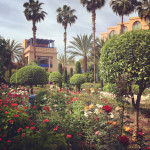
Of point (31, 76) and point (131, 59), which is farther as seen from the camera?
point (31, 76)

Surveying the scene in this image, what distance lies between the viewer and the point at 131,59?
485 centimetres

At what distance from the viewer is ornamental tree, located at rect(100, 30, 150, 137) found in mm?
4746

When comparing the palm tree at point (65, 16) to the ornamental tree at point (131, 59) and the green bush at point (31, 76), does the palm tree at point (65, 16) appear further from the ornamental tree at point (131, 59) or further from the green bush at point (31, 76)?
the ornamental tree at point (131, 59)

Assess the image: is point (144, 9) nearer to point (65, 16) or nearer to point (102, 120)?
point (65, 16)

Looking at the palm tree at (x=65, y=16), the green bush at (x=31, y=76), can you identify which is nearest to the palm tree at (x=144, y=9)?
the palm tree at (x=65, y=16)

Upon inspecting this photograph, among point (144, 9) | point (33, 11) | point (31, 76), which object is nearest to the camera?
point (31, 76)

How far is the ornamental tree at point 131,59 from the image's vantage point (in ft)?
15.6

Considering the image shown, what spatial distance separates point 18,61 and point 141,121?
29655 millimetres

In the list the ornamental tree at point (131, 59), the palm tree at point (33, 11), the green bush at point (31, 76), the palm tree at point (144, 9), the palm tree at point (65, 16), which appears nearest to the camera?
the ornamental tree at point (131, 59)

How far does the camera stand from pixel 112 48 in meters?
5.25

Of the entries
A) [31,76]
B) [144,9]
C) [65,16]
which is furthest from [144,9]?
[31,76]

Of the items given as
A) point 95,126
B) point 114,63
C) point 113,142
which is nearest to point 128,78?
point 114,63

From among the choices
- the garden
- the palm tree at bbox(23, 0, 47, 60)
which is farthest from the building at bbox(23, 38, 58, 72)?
the garden

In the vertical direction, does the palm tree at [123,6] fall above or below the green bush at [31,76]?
above
